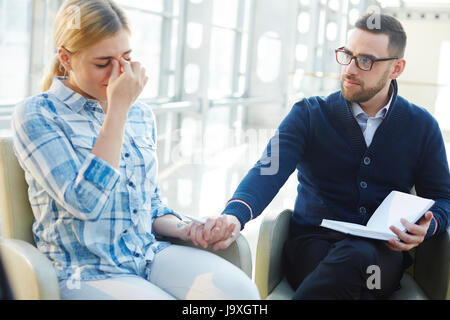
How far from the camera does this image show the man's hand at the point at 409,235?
151 cm

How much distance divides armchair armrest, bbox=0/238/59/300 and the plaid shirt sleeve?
146mm

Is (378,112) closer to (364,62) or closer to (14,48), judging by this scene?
(364,62)

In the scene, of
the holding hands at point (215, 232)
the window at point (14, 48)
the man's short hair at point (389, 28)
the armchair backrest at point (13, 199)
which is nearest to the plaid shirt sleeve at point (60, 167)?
the armchair backrest at point (13, 199)

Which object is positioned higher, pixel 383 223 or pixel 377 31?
pixel 377 31

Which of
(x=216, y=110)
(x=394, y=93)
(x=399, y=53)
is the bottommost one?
(x=216, y=110)

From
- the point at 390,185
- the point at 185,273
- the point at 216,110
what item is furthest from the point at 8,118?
the point at 216,110

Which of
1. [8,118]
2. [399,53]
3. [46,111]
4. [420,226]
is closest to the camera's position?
[46,111]

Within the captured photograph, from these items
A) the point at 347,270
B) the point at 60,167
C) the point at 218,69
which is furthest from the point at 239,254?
the point at 218,69

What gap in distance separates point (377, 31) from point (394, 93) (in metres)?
0.23

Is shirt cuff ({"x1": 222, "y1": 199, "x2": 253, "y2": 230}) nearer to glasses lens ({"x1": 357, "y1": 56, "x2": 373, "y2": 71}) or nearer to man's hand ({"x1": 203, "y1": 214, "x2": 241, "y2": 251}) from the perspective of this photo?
man's hand ({"x1": 203, "y1": 214, "x2": 241, "y2": 251})

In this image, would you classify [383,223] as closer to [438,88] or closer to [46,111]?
[46,111]

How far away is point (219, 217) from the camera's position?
61.6 inches

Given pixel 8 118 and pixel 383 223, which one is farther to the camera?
pixel 8 118

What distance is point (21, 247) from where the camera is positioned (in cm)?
124
